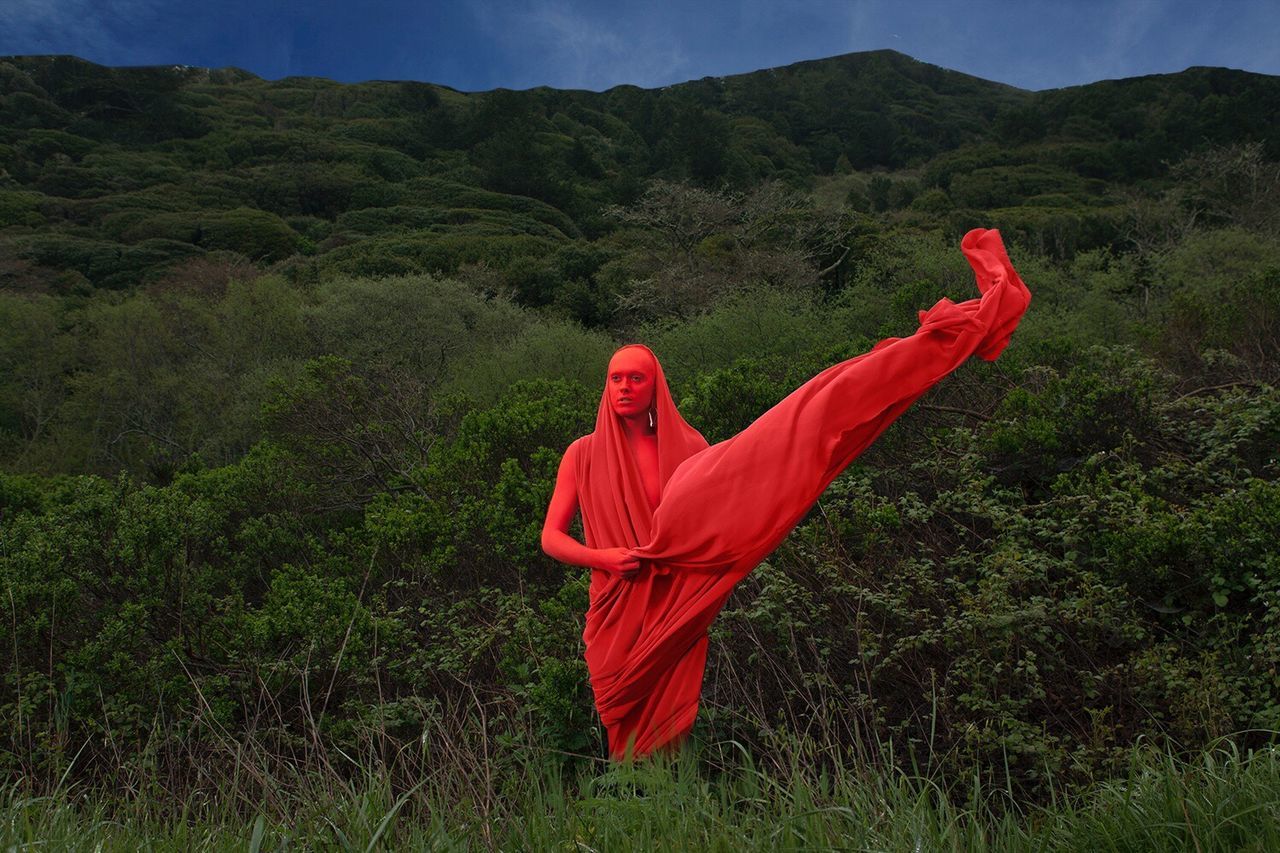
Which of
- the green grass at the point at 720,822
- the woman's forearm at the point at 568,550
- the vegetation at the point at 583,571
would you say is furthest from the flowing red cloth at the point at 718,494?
the green grass at the point at 720,822

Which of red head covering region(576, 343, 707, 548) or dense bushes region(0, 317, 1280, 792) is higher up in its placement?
red head covering region(576, 343, 707, 548)

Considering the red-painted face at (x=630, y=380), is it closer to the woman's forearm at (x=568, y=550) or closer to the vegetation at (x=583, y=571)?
the woman's forearm at (x=568, y=550)

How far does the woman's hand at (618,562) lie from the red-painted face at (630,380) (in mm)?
589

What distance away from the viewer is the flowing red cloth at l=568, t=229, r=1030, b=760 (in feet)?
11.6

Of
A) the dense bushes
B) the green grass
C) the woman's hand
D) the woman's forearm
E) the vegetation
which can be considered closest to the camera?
the green grass

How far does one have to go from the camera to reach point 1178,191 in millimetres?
32656

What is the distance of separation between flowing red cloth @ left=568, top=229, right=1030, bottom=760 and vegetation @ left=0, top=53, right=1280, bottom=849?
0.42 m

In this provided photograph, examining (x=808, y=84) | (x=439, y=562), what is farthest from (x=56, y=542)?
(x=808, y=84)

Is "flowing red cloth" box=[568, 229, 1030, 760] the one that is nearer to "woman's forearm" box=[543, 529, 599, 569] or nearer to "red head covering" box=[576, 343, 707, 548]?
"red head covering" box=[576, 343, 707, 548]

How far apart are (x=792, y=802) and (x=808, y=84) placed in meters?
79.3

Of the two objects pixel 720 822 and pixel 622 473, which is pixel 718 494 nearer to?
pixel 622 473

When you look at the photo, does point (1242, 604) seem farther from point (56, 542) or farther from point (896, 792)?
point (56, 542)

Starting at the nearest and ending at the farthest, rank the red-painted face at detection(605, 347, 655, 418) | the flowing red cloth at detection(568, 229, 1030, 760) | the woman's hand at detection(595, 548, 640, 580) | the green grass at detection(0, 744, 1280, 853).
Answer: the green grass at detection(0, 744, 1280, 853) → the flowing red cloth at detection(568, 229, 1030, 760) → the woman's hand at detection(595, 548, 640, 580) → the red-painted face at detection(605, 347, 655, 418)

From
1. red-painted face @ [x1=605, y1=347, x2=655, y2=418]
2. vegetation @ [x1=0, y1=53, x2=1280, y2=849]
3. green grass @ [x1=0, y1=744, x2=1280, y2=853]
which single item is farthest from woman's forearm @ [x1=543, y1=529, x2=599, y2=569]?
green grass @ [x1=0, y1=744, x2=1280, y2=853]
